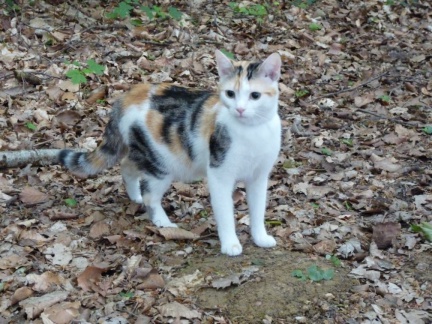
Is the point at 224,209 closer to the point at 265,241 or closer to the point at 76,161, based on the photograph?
the point at 265,241

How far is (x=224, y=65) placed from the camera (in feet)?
14.0

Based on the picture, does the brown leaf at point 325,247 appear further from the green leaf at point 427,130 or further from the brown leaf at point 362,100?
the brown leaf at point 362,100

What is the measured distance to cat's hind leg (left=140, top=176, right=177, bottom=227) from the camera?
4918 mm

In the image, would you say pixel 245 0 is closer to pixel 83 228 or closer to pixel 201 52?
pixel 201 52

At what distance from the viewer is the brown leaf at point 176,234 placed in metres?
4.72

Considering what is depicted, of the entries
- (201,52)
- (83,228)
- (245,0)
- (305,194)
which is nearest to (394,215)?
(305,194)

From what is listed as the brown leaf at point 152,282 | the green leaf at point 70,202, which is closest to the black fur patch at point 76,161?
the green leaf at point 70,202

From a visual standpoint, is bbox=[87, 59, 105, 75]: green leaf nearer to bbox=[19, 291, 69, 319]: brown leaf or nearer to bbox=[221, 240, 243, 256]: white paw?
bbox=[221, 240, 243, 256]: white paw

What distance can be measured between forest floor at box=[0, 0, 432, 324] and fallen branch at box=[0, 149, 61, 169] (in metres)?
0.10

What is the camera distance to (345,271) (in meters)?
4.32

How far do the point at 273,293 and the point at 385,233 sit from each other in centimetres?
120

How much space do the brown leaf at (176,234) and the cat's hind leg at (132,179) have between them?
55 centimetres

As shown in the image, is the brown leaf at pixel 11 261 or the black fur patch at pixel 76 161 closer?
the brown leaf at pixel 11 261

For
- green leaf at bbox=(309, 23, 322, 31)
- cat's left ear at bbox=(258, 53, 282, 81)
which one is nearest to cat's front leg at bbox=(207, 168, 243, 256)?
cat's left ear at bbox=(258, 53, 282, 81)
